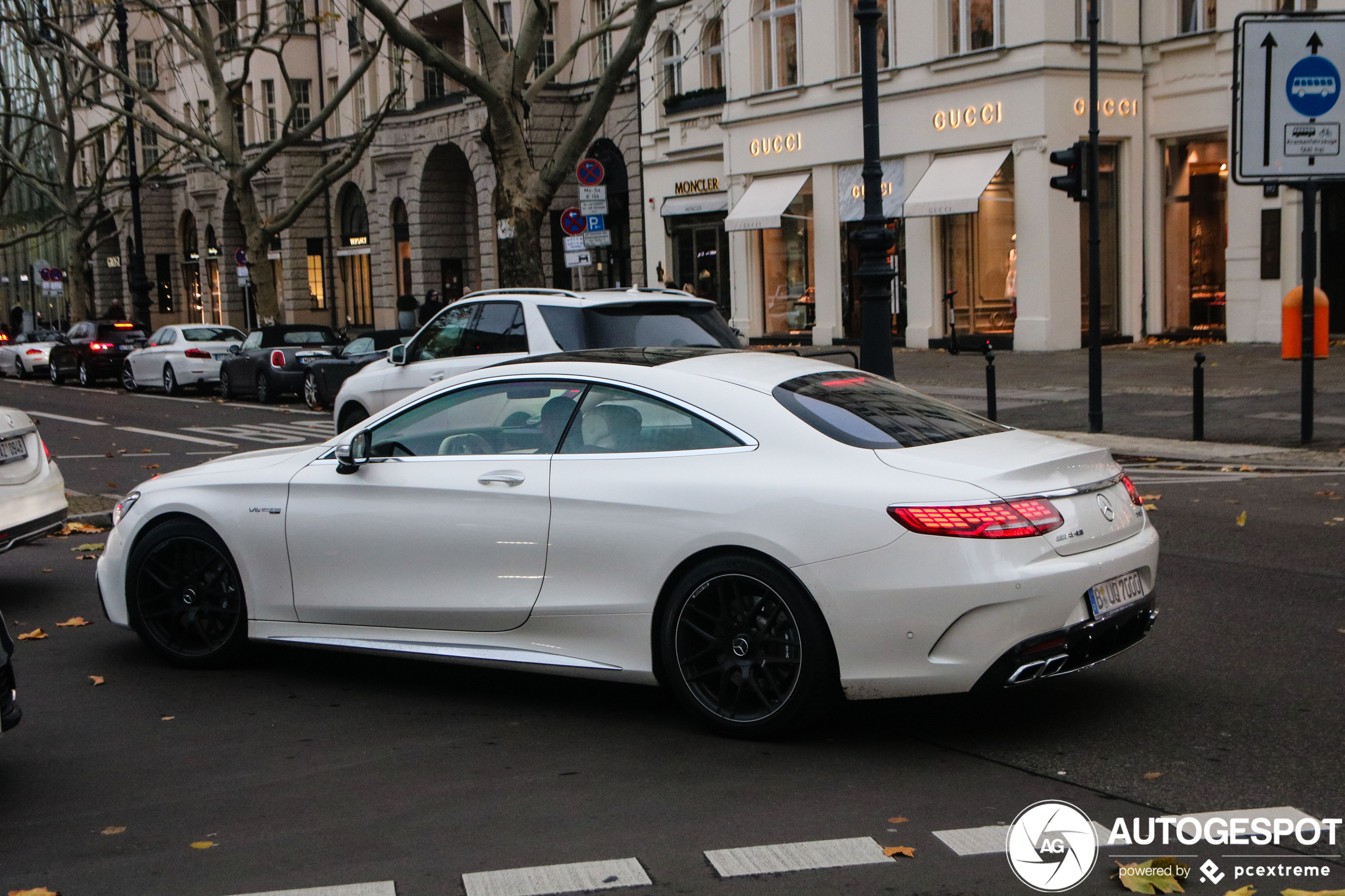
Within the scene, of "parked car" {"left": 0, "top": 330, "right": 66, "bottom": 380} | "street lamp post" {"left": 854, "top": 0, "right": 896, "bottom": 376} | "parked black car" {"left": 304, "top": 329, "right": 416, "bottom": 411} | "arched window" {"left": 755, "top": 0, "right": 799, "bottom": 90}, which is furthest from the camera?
"parked car" {"left": 0, "top": 330, "right": 66, "bottom": 380}

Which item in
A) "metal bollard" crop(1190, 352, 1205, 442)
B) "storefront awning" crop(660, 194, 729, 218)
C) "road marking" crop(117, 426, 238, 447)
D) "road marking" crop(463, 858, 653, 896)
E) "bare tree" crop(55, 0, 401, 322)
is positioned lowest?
"road marking" crop(463, 858, 653, 896)

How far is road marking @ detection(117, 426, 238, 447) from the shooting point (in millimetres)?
18141

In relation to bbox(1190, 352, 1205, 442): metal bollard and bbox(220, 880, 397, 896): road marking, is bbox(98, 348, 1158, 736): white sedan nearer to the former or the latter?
bbox(220, 880, 397, 896): road marking

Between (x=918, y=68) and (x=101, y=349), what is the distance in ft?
62.6

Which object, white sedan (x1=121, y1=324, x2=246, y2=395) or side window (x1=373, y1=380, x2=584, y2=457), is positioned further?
white sedan (x1=121, y1=324, x2=246, y2=395)

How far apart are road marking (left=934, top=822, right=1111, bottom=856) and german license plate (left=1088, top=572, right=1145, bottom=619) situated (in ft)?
3.17

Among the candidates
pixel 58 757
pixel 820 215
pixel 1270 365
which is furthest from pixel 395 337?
pixel 58 757

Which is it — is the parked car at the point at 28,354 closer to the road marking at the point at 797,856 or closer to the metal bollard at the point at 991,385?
the metal bollard at the point at 991,385

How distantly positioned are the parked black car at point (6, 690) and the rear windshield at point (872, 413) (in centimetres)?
291

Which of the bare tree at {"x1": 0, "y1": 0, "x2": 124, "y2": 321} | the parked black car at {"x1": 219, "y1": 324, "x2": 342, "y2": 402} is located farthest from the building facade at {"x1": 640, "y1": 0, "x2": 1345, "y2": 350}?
the bare tree at {"x1": 0, "y1": 0, "x2": 124, "y2": 321}

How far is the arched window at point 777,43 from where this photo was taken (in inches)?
1314

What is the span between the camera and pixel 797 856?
4.31m

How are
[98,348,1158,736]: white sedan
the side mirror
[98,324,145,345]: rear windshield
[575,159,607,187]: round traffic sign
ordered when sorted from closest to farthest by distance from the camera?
[98,348,1158,736]: white sedan < the side mirror < [575,159,607,187]: round traffic sign < [98,324,145,345]: rear windshield

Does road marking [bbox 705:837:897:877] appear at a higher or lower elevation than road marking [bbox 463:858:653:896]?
lower
